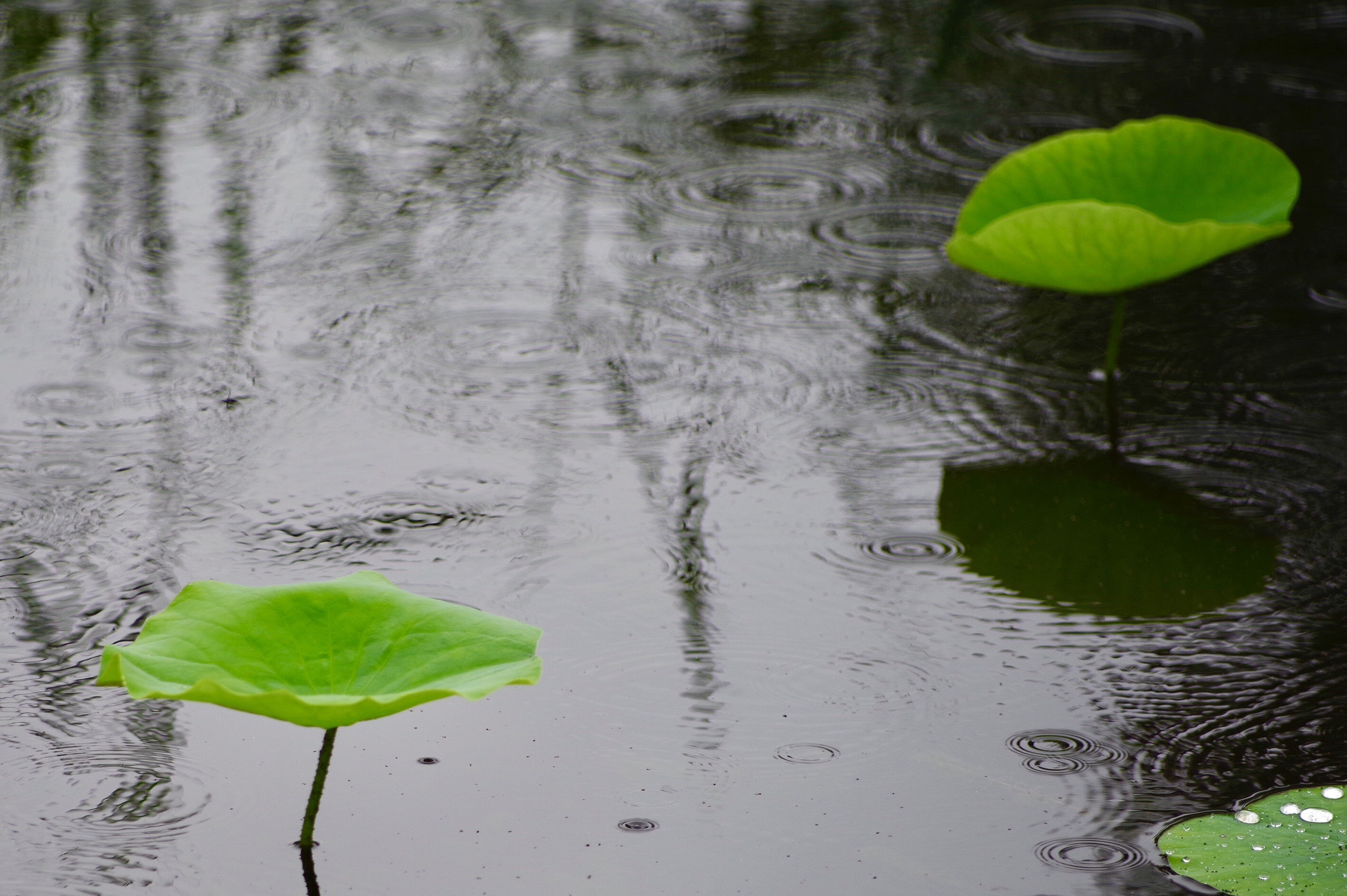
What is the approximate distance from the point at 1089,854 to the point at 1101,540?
0.54 meters

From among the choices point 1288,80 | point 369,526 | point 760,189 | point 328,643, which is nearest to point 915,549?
point 369,526

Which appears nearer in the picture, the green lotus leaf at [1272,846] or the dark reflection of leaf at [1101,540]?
the green lotus leaf at [1272,846]

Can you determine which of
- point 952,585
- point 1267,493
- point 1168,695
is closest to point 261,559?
point 952,585

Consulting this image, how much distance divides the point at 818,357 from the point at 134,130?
4.44ft

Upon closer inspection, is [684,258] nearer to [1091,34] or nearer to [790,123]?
[790,123]

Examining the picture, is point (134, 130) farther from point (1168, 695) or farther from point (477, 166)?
point (1168, 695)

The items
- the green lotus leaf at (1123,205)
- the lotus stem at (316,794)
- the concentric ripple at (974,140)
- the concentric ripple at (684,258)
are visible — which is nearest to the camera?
the lotus stem at (316,794)

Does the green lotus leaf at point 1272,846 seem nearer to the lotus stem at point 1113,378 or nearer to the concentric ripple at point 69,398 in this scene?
the lotus stem at point 1113,378

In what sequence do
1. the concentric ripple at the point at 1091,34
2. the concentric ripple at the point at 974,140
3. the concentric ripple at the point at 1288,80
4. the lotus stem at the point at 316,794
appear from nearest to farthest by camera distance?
the lotus stem at the point at 316,794 → the concentric ripple at the point at 974,140 → the concentric ripple at the point at 1288,80 → the concentric ripple at the point at 1091,34

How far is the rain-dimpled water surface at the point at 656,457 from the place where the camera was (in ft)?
3.91

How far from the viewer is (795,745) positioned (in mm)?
1286

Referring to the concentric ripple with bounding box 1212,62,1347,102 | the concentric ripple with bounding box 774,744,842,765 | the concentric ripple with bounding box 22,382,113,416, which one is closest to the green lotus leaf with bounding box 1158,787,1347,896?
the concentric ripple with bounding box 774,744,842,765

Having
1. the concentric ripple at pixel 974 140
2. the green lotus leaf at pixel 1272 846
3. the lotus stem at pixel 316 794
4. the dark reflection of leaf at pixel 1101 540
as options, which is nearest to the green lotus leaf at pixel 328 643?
the lotus stem at pixel 316 794

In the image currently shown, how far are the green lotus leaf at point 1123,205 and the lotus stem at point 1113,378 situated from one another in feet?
0.14
